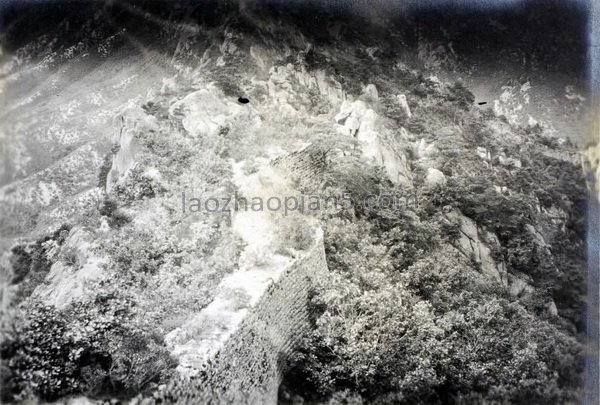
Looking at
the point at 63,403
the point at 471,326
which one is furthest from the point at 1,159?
the point at 471,326

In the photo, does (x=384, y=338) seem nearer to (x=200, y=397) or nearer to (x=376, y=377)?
(x=376, y=377)

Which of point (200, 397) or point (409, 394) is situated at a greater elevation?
point (200, 397)

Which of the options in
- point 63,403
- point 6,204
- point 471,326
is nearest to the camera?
point 63,403

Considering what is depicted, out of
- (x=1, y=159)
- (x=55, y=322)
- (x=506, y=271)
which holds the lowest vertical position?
(x=506, y=271)

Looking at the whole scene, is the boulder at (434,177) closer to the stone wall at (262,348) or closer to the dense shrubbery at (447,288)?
the dense shrubbery at (447,288)

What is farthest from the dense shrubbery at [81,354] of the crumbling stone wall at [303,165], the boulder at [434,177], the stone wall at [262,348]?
the boulder at [434,177]

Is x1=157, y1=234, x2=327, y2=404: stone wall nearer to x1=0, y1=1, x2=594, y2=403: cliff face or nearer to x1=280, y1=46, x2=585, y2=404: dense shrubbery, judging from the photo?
x1=0, y1=1, x2=594, y2=403: cliff face
